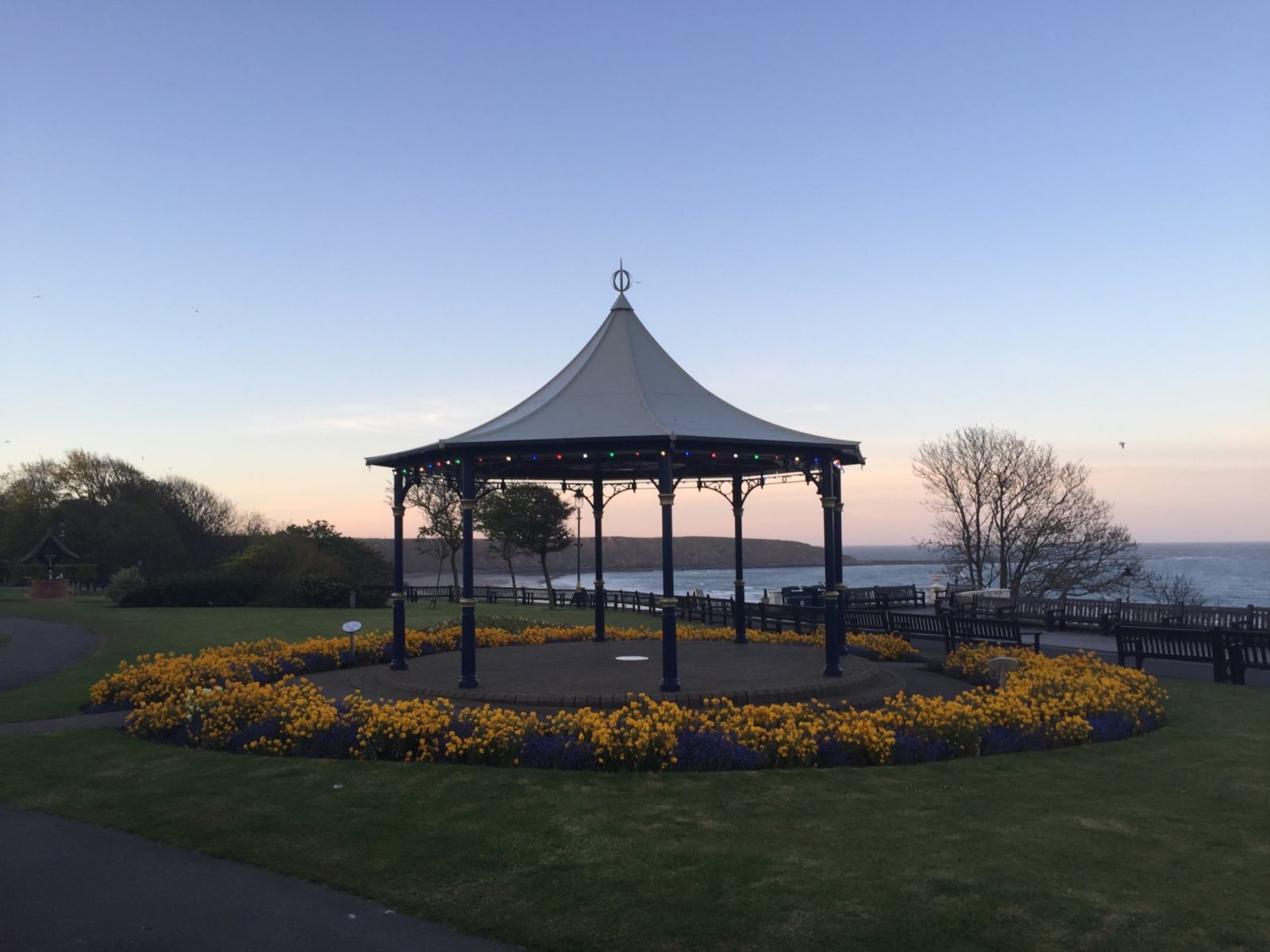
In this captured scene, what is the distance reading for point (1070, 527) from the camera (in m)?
40.2

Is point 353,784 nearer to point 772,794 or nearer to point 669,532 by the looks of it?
point 772,794

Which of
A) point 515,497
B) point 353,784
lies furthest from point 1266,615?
point 515,497

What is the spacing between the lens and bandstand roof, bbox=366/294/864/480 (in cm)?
1359

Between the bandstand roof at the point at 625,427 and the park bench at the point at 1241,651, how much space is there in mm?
7719

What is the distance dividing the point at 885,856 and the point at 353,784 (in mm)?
5454

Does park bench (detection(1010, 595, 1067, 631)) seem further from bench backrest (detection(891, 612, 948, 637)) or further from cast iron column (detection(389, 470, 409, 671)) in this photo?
cast iron column (detection(389, 470, 409, 671))

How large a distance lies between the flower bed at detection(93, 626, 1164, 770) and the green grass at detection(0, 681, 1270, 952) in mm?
404

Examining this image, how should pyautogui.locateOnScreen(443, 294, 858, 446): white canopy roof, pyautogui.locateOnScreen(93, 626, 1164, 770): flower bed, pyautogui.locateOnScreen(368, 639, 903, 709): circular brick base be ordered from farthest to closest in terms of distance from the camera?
1. pyautogui.locateOnScreen(443, 294, 858, 446): white canopy roof
2. pyautogui.locateOnScreen(368, 639, 903, 709): circular brick base
3. pyautogui.locateOnScreen(93, 626, 1164, 770): flower bed

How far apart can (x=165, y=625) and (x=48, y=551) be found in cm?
3518

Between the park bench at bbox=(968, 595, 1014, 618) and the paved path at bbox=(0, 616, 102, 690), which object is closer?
the paved path at bbox=(0, 616, 102, 690)

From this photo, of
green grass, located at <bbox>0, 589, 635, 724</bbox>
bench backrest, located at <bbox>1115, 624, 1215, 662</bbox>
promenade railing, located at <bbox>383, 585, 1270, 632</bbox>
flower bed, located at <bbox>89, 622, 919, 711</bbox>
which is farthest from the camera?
promenade railing, located at <bbox>383, 585, 1270, 632</bbox>

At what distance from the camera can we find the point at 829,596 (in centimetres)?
1504

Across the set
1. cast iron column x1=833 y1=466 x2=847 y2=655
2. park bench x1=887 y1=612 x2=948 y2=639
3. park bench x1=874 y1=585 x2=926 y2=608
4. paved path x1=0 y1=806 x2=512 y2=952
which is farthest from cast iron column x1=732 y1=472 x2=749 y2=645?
park bench x1=874 y1=585 x2=926 y2=608

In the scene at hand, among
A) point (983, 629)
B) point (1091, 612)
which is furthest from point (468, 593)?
point (1091, 612)
